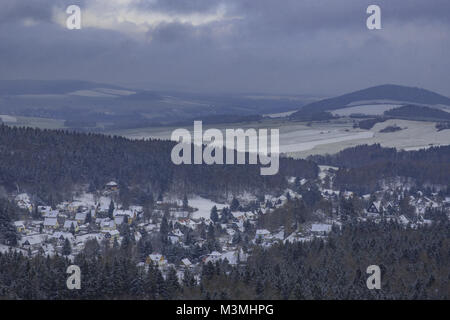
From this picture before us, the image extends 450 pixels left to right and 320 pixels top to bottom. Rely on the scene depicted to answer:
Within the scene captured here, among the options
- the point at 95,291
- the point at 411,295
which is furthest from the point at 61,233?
the point at 411,295

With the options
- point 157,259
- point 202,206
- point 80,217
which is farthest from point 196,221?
point 157,259

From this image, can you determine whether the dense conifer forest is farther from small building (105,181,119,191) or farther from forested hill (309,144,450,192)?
forested hill (309,144,450,192)

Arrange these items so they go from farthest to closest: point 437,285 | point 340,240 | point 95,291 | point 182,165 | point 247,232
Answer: point 182,165 < point 247,232 < point 340,240 < point 437,285 < point 95,291

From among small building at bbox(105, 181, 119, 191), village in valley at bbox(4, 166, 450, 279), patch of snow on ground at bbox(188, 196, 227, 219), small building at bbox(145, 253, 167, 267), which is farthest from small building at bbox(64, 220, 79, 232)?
small building at bbox(105, 181, 119, 191)

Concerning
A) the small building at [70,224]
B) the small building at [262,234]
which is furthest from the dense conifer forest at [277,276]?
the small building at [70,224]

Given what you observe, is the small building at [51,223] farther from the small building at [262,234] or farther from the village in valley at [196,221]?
the small building at [262,234]

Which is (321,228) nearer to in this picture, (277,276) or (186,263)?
(186,263)
